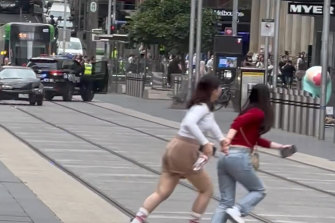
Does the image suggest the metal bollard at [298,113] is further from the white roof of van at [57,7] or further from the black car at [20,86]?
the white roof of van at [57,7]

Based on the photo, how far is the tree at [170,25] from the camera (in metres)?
51.1

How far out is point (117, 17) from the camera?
94.3 meters

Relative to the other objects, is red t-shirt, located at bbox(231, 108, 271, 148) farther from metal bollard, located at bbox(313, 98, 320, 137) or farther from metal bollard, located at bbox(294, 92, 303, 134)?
metal bollard, located at bbox(294, 92, 303, 134)

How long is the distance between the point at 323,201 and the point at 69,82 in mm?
30351

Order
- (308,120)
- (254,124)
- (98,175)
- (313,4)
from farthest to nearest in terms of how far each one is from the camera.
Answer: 1. (313,4)
2. (308,120)
3. (98,175)
4. (254,124)

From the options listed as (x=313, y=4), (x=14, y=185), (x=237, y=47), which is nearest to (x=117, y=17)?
(x=237, y=47)

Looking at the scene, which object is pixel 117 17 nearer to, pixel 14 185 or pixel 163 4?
pixel 163 4

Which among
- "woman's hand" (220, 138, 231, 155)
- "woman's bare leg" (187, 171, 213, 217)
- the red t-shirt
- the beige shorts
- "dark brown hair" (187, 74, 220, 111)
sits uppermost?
"dark brown hair" (187, 74, 220, 111)

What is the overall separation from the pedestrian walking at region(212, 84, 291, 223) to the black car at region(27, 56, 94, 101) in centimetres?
3401

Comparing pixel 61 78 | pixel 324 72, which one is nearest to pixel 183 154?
pixel 324 72

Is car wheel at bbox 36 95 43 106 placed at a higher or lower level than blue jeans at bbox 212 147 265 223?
lower

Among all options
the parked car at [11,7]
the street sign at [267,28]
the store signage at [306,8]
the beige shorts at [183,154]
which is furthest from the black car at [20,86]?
the parked car at [11,7]

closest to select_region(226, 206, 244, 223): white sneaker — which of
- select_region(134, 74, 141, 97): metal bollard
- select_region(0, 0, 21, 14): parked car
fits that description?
select_region(134, 74, 141, 97): metal bollard

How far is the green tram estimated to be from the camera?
58.6 meters
